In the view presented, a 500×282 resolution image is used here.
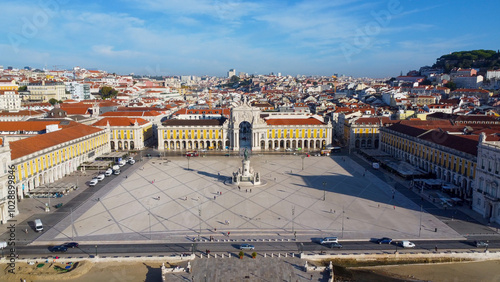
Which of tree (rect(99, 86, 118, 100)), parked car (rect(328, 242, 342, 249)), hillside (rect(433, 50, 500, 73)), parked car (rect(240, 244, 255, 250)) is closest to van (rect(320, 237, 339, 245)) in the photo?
parked car (rect(328, 242, 342, 249))

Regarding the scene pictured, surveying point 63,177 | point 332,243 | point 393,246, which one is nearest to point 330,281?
point 332,243

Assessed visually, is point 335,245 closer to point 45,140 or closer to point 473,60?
point 45,140

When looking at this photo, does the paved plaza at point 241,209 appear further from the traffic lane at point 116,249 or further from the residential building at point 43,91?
the residential building at point 43,91

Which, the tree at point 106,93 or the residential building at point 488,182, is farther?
the tree at point 106,93

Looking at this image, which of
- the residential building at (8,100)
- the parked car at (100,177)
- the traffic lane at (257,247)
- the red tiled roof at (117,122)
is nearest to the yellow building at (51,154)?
the parked car at (100,177)

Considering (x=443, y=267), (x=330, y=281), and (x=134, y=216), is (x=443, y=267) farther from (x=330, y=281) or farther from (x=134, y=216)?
(x=134, y=216)
